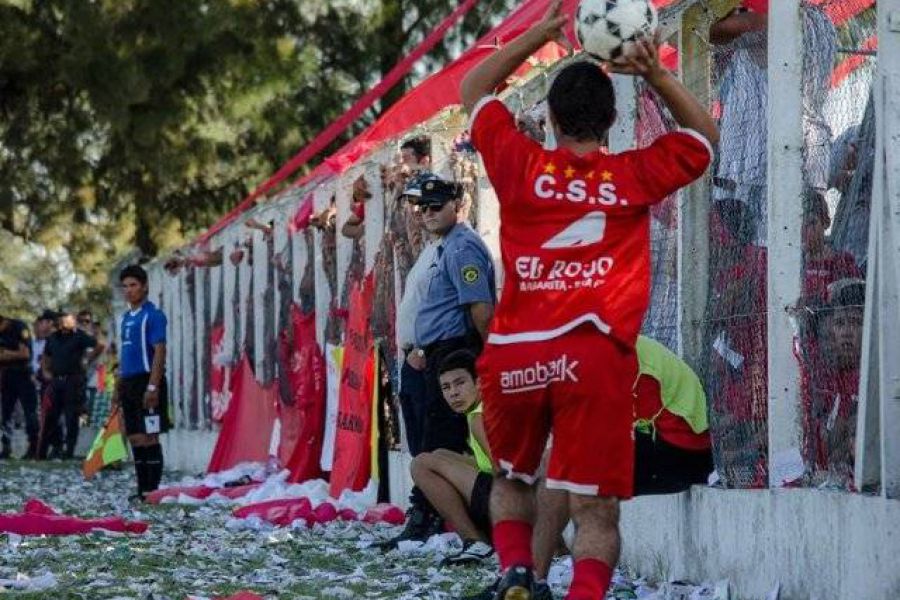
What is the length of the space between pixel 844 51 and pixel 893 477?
162 centimetres

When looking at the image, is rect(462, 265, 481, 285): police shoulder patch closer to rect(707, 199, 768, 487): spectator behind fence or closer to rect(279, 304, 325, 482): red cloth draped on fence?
rect(707, 199, 768, 487): spectator behind fence

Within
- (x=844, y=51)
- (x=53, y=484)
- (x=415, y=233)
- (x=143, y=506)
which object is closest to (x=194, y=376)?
(x=53, y=484)

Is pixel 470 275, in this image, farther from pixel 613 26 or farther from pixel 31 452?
pixel 31 452

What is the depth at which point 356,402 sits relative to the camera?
16266 mm

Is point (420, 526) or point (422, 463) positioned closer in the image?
point (422, 463)

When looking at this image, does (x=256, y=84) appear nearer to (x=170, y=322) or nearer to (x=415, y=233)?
(x=170, y=322)

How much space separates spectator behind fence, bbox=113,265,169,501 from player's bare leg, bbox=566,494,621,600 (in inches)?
409

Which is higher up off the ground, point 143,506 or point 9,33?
point 9,33

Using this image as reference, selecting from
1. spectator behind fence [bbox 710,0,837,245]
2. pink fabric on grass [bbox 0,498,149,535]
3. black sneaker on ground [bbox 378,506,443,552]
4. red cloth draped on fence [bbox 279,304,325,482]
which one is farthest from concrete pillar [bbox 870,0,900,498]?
red cloth draped on fence [bbox 279,304,325,482]

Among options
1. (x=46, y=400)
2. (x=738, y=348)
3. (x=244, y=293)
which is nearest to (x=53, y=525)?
(x=738, y=348)

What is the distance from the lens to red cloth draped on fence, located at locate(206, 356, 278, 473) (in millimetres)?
21625

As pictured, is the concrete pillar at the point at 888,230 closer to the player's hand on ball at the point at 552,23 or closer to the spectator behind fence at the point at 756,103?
the spectator behind fence at the point at 756,103

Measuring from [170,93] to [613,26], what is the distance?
2880 cm

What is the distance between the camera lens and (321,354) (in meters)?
18.9
